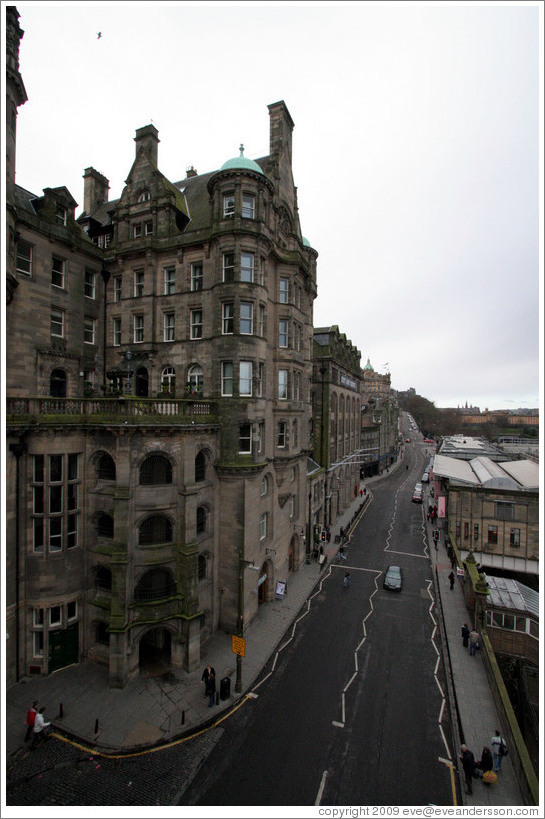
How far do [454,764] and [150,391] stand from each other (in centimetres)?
2622

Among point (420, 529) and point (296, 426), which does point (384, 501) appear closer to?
point (420, 529)

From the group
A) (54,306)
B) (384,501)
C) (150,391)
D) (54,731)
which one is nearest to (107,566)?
(54,731)

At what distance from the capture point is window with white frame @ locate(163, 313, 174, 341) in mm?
26870

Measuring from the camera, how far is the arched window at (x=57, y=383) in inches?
941

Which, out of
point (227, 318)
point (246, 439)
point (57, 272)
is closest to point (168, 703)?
point (246, 439)

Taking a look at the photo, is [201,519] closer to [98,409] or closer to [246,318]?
[98,409]

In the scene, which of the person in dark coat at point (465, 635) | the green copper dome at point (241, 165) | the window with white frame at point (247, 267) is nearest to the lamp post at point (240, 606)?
the person in dark coat at point (465, 635)

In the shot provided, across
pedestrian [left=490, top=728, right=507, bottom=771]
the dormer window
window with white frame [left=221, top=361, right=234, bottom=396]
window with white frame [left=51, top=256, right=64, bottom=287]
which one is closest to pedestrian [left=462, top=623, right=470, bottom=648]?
pedestrian [left=490, top=728, right=507, bottom=771]

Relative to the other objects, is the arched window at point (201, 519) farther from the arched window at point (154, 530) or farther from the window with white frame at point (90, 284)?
the window with white frame at point (90, 284)

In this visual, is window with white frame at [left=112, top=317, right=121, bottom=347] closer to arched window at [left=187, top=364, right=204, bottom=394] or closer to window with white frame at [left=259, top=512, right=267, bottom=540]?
arched window at [left=187, top=364, right=204, bottom=394]

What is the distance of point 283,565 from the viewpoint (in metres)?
29.7

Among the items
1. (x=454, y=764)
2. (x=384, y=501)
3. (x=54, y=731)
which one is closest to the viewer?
(x=454, y=764)

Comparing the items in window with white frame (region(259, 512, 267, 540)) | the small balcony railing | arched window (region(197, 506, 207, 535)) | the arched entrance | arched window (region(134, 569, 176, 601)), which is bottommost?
the arched entrance

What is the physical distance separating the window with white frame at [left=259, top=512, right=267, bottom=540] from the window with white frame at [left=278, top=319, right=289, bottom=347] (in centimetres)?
1306
